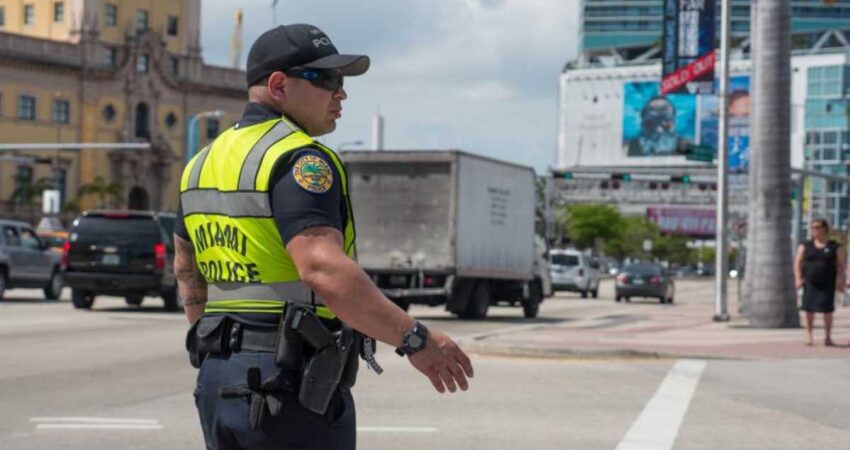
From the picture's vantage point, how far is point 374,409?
41.3 ft

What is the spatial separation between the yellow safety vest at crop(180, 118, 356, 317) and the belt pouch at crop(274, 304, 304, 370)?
81 millimetres

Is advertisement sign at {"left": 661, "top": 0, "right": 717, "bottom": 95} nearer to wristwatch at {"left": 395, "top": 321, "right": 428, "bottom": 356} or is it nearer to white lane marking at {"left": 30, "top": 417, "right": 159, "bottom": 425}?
white lane marking at {"left": 30, "top": 417, "right": 159, "bottom": 425}

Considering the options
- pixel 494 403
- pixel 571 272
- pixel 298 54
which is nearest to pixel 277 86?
pixel 298 54

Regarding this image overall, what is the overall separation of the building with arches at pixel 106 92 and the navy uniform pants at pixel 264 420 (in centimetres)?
8969

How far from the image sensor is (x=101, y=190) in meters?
96.5

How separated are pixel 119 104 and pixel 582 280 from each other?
54015 mm

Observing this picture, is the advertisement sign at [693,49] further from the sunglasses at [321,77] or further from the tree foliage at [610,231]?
the tree foliage at [610,231]

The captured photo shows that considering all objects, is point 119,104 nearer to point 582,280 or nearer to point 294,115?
point 582,280

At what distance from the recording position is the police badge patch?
4.23 m

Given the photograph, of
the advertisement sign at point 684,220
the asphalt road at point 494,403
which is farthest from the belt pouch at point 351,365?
the advertisement sign at point 684,220

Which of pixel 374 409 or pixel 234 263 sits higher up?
pixel 234 263

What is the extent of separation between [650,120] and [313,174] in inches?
6136

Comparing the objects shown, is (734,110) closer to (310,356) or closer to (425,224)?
(425,224)

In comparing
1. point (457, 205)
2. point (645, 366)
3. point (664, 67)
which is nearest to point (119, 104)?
point (664, 67)
